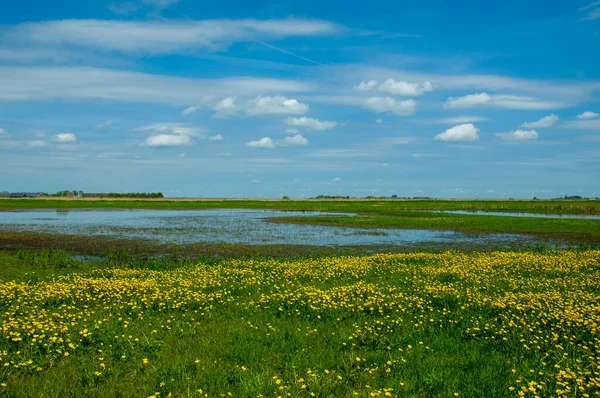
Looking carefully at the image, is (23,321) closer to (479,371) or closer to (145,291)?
(145,291)

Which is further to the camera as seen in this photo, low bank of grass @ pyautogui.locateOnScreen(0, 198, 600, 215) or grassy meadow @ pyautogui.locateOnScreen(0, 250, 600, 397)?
low bank of grass @ pyautogui.locateOnScreen(0, 198, 600, 215)

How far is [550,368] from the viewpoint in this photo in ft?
29.5

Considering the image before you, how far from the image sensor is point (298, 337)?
422 inches

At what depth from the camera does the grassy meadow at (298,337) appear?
26.6 ft

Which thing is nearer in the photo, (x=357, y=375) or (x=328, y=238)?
(x=357, y=375)

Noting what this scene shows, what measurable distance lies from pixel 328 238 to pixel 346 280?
21.9 meters

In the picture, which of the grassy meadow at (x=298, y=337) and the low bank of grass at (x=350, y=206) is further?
the low bank of grass at (x=350, y=206)

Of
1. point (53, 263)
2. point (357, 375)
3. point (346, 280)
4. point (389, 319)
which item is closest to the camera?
point (357, 375)

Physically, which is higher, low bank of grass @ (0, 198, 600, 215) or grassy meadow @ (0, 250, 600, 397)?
low bank of grass @ (0, 198, 600, 215)

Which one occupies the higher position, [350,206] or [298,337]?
[350,206]

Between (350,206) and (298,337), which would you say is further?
(350,206)

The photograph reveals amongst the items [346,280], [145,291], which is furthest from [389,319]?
[145,291]

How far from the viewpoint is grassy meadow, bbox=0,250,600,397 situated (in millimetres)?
8117

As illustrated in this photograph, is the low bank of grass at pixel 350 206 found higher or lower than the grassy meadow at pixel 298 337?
higher
